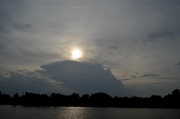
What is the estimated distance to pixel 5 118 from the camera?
309 ft

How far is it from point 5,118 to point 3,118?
2.30 ft

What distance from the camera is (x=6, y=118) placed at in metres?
94.6

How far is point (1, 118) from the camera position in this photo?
3676 inches

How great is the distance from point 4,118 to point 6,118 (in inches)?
32.7

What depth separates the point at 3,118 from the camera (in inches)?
3698

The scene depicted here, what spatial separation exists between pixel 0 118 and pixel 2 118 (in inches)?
43.1

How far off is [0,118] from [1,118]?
60 centimetres

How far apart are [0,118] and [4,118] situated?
1.57 metres

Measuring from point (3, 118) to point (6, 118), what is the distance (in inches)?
43.3

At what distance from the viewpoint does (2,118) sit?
9381 centimetres

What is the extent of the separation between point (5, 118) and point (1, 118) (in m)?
1.42

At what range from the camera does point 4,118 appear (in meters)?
93.9
